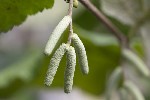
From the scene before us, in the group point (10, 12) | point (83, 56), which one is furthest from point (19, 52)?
point (83, 56)

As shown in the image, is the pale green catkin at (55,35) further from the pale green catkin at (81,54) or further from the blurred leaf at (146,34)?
the blurred leaf at (146,34)

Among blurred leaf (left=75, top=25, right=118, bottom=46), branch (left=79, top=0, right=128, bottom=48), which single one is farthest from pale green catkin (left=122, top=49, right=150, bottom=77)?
blurred leaf (left=75, top=25, right=118, bottom=46)

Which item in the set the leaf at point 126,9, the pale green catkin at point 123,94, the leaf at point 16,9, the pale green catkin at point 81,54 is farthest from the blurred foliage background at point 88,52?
the pale green catkin at point 81,54

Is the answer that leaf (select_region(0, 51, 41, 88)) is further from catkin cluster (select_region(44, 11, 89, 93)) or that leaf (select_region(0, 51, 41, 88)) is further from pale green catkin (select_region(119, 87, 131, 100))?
catkin cluster (select_region(44, 11, 89, 93))

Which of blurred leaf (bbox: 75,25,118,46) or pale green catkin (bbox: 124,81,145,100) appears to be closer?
pale green catkin (bbox: 124,81,145,100)

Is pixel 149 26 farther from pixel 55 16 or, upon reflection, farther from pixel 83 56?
pixel 55 16
